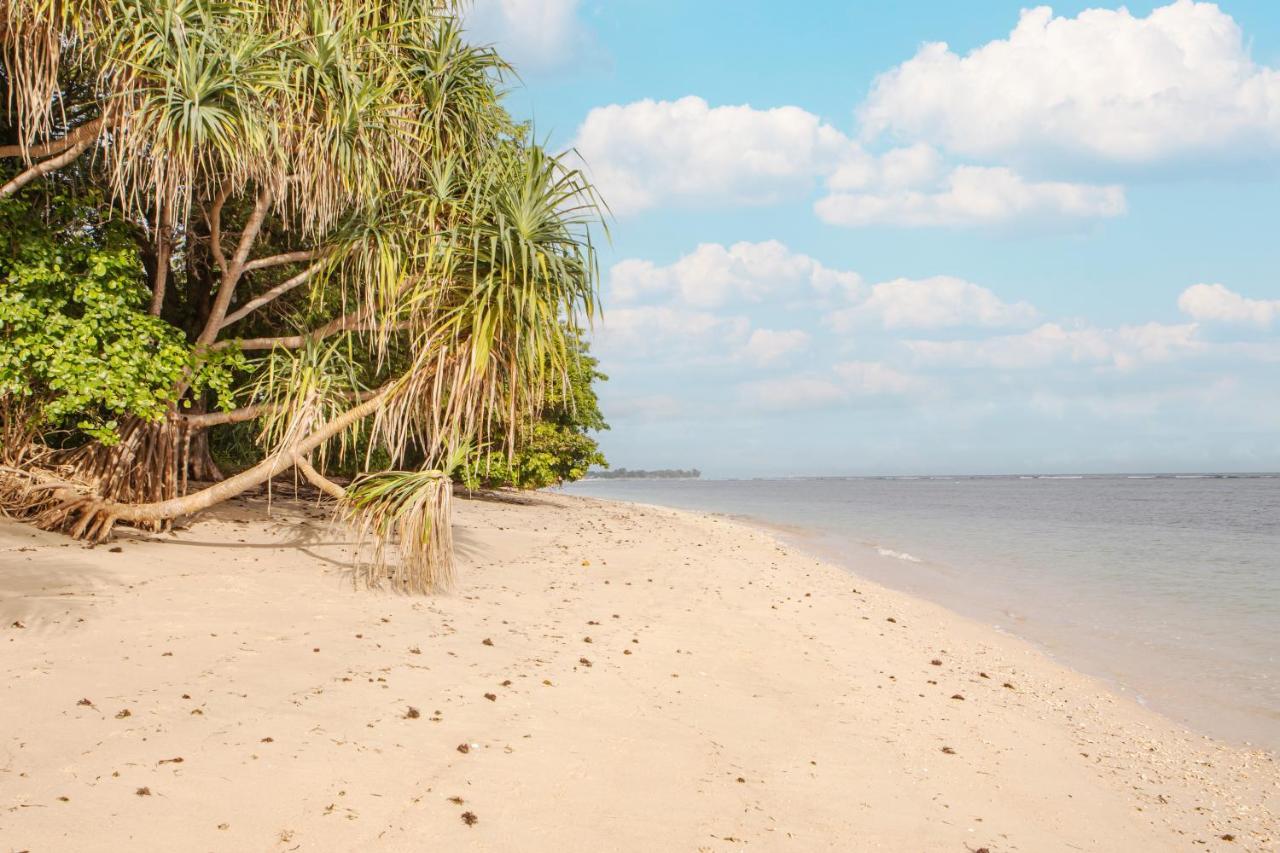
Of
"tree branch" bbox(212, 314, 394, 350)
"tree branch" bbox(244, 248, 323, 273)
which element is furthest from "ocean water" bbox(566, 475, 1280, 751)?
"tree branch" bbox(244, 248, 323, 273)

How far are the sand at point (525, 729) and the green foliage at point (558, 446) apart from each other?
36.1 ft

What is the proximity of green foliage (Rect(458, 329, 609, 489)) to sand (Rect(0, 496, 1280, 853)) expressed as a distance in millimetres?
11017

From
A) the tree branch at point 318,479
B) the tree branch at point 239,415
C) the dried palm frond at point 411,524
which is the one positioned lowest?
the dried palm frond at point 411,524

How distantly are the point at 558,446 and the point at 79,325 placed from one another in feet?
46.1

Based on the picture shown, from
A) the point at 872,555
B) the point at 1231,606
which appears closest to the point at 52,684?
the point at 1231,606

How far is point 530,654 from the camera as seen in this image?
634 cm

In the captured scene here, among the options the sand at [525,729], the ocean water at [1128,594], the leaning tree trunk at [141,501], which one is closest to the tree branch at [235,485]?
the leaning tree trunk at [141,501]

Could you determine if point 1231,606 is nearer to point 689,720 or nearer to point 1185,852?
point 1185,852

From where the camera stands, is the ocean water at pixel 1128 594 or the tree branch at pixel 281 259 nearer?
the ocean water at pixel 1128 594

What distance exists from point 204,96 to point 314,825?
645 cm

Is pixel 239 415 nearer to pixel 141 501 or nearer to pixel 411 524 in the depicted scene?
pixel 141 501

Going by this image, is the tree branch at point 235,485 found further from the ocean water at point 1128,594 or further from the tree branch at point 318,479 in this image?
the ocean water at point 1128,594

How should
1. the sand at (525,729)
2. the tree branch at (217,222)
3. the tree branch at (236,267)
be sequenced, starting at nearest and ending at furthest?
1. the sand at (525,729)
2. the tree branch at (217,222)
3. the tree branch at (236,267)

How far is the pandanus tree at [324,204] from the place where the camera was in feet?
24.4
